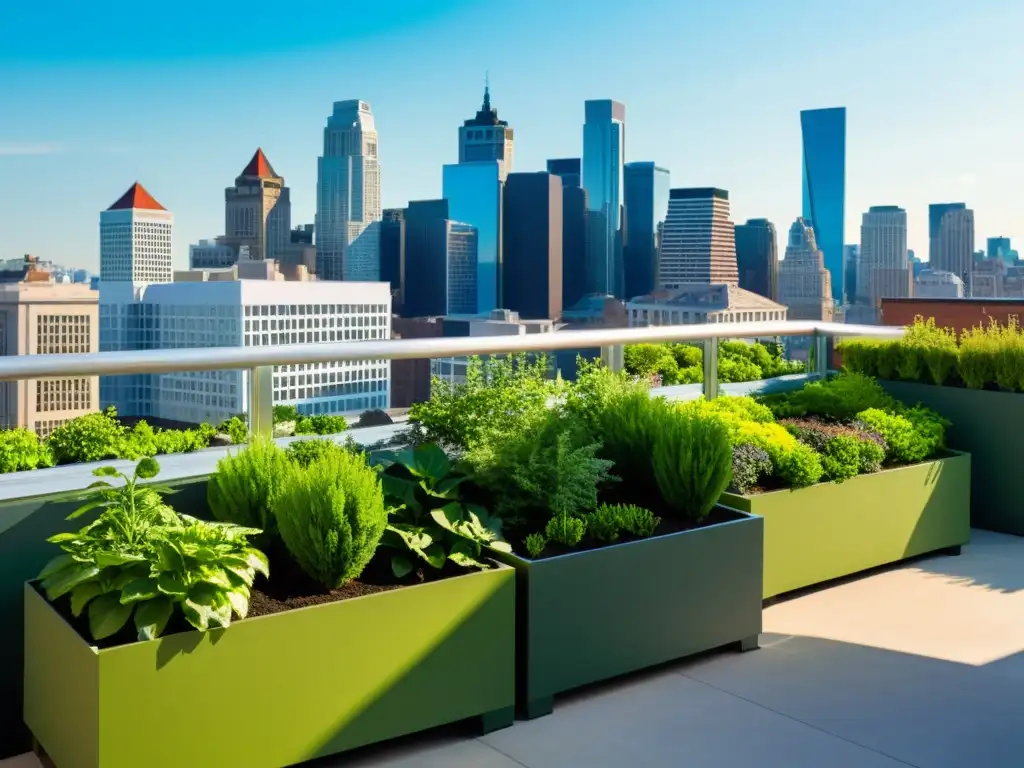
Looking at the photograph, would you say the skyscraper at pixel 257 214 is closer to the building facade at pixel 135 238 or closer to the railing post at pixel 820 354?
the building facade at pixel 135 238

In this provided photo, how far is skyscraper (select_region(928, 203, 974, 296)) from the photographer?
58.6 meters

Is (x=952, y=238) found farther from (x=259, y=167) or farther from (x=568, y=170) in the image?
(x=259, y=167)

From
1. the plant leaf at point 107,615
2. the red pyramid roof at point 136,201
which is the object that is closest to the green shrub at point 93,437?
the plant leaf at point 107,615

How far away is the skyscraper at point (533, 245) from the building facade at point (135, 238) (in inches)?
994

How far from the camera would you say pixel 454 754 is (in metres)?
2.55

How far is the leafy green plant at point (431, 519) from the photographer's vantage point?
265 cm

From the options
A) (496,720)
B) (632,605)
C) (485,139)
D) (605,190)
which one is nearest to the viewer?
(496,720)

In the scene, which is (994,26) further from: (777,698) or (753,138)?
(777,698)

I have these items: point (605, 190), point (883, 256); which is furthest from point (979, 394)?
point (605, 190)

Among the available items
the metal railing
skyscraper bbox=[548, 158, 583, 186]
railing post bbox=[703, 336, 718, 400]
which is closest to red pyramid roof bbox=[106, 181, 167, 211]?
skyscraper bbox=[548, 158, 583, 186]

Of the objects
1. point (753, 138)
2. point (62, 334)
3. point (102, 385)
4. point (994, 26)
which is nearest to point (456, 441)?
point (102, 385)

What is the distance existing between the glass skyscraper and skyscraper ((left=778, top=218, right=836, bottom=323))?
2148 centimetres

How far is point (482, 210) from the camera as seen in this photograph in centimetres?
8838

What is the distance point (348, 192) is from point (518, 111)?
51.9 feet
